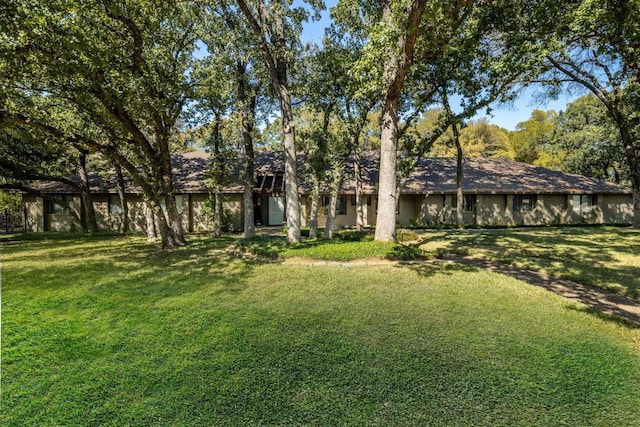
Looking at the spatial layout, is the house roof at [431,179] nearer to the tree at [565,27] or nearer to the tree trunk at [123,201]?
the tree trunk at [123,201]

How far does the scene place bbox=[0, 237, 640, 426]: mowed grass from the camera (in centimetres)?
274

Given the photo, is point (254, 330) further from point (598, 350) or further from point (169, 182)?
point (169, 182)

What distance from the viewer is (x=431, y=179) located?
21172mm

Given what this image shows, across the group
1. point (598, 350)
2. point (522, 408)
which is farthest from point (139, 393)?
point (598, 350)

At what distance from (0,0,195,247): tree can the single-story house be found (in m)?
7.14

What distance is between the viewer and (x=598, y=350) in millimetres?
3758

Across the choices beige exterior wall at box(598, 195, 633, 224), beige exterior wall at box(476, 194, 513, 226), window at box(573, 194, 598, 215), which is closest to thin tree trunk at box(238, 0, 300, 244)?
beige exterior wall at box(476, 194, 513, 226)

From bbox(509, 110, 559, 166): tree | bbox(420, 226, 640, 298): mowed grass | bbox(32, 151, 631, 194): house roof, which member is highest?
bbox(509, 110, 559, 166): tree

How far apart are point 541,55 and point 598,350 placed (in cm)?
678

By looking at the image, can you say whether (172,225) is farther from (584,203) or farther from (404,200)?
(584,203)

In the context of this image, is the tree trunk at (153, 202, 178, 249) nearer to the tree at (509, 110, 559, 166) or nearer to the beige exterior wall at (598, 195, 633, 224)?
the beige exterior wall at (598, 195, 633, 224)

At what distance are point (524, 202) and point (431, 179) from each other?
5997 millimetres

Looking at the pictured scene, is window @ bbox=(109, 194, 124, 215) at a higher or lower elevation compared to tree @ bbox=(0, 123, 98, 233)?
lower

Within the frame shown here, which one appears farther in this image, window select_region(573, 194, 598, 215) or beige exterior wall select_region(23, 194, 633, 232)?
window select_region(573, 194, 598, 215)
